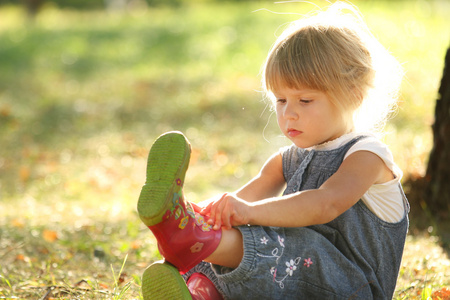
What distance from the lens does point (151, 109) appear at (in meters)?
8.78

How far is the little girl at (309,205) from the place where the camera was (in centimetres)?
225

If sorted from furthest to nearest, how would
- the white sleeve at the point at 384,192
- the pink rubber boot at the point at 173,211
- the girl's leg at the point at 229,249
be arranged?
the white sleeve at the point at 384,192 < the girl's leg at the point at 229,249 < the pink rubber boot at the point at 173,211

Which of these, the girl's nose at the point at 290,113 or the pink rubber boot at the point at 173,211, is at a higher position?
the girl's nose at the point at 290,113

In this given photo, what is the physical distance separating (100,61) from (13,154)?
4631 mm

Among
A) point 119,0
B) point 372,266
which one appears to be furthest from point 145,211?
point 119,0

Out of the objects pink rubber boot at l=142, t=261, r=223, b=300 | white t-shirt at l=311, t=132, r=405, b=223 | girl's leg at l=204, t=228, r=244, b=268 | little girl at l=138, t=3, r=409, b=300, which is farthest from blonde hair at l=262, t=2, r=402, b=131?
pink rubber boot at l=142, t=261, r=223, b=300

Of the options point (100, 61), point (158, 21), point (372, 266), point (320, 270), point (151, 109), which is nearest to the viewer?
point (320, 270)

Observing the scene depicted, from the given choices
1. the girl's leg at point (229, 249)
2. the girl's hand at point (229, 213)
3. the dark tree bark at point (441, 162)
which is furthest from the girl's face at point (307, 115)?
the dark tree bark at point (441, 162)

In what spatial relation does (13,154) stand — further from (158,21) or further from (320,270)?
(158,21)

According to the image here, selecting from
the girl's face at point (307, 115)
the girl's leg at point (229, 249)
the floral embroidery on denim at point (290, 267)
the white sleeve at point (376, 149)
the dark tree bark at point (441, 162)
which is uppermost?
the girl's face at point (307, 115)

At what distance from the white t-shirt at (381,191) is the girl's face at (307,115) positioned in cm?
6

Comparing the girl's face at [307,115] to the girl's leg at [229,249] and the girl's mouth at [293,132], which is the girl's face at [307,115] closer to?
the girl's mouth at [293,132]

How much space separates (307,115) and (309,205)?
391mm

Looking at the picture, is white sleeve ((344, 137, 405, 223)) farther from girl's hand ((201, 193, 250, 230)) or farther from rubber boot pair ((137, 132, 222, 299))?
rubber boot pair ((137, 132, 222, 299))
